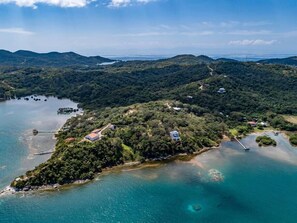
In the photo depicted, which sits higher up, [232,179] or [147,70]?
[147,70]

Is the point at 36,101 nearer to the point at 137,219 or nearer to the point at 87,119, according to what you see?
the point at 87,119

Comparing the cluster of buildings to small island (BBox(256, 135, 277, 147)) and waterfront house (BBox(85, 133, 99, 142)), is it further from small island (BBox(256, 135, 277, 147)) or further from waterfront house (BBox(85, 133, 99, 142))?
small island (BBox(256, 135, 277, 147))

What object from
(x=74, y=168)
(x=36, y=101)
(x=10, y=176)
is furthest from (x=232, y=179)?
(x=36, y=101)

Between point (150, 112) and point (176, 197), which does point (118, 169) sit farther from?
point (150, 112)

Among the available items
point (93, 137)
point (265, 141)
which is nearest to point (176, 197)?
point (93, 137)

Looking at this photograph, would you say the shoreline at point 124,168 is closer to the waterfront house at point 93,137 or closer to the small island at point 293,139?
the waterfront house at point 93,137

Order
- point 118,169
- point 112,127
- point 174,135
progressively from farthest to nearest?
1. point 112,127
2. point 174,135
3. point 118,169

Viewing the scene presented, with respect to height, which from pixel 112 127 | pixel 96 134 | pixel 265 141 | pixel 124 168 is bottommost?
pixel 124 168
